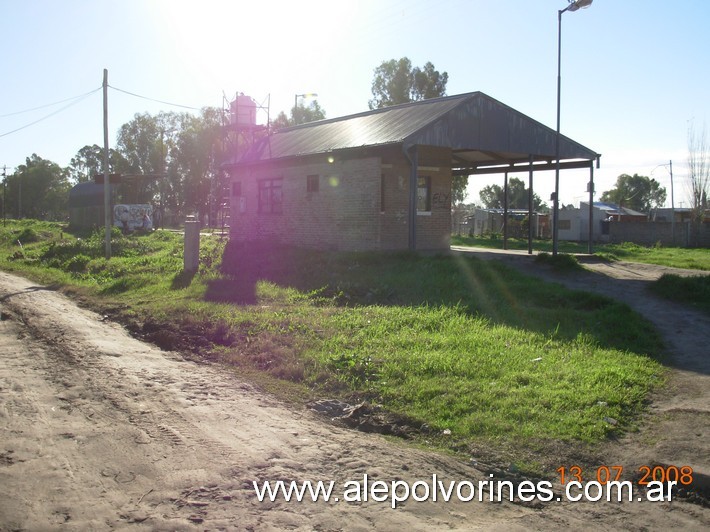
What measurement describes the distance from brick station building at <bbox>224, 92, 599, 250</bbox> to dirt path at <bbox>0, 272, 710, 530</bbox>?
11.4 m

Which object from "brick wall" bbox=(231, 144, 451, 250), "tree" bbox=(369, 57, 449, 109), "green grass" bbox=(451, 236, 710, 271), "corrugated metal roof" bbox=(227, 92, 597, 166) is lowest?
"green grass" bbox=(451, 236, 710, 271)

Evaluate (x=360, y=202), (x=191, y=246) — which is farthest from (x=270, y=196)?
(x=191, y=246)

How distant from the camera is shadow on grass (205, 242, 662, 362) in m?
9.43

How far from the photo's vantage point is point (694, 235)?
111 feet

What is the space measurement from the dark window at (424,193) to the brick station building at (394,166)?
3 centimetres

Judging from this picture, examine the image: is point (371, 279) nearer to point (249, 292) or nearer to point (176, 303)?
point (249, 292)

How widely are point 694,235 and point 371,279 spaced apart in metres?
27.6

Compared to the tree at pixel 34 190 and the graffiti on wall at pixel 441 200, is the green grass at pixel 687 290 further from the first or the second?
the tree at pixel 34 190

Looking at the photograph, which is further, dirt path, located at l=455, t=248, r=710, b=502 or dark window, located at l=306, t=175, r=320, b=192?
dark window, located at l=306, t=175, r=320, b=192

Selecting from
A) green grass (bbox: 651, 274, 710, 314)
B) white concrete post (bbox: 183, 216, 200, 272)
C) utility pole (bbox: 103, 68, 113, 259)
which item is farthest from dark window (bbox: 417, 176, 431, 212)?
utility pole (bbox: 103, 68, 113, 259)

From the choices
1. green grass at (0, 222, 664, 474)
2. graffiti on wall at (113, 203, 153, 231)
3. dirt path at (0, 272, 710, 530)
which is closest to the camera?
dirt path at (0, 272, 710, 530)

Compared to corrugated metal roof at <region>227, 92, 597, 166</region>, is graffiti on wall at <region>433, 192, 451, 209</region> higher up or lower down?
lower down

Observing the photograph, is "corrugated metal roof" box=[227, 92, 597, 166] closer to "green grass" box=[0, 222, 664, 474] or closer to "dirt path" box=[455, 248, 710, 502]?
"green grass" box=[0, 222, 664, 474]

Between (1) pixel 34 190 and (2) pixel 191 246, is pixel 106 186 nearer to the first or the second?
(2) pixel 191 246
